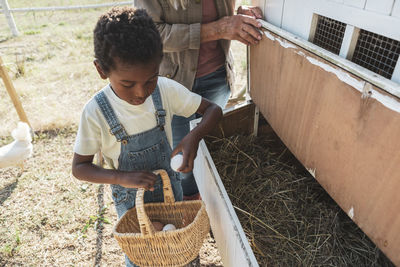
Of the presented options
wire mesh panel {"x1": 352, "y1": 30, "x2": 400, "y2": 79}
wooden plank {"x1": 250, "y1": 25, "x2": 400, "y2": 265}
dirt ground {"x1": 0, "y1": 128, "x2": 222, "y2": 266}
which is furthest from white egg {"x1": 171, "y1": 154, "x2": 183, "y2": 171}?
dirt ground {"x1": 0, "y1": 128, "x2": 222, "y2": 266}

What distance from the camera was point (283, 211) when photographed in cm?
166

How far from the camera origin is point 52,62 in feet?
17.5

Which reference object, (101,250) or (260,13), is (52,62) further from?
(260,13)

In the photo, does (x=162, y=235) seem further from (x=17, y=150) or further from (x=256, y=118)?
(x=17, y=150)

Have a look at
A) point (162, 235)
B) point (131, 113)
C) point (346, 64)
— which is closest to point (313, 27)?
point (346, 64)

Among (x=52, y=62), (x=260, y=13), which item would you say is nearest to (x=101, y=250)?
(x=260, y=13)

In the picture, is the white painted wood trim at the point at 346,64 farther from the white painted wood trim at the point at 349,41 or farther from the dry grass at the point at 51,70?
the dry grass at the point at 51,70

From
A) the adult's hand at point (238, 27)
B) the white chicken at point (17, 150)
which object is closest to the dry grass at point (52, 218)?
the white chicken at point (17, 150)

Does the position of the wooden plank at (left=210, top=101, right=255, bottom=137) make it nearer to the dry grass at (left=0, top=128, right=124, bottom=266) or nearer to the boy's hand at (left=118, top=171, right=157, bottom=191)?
the boy's hand at (left=118, top=171, right=157, bottom=191)

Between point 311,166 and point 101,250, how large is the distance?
1.68 metres

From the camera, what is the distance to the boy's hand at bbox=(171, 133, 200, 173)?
4.26ft

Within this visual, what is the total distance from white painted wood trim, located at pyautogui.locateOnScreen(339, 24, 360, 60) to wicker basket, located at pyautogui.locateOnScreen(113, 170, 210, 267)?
860mm

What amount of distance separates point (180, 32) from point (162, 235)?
1.00 metres

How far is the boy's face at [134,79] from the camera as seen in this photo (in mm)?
1026
